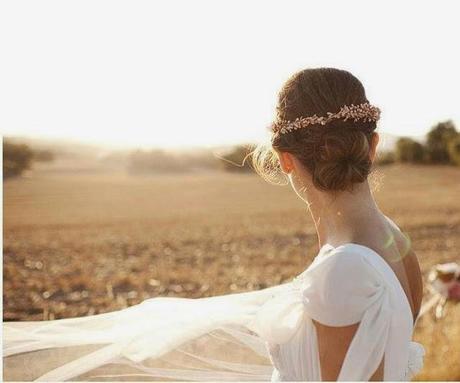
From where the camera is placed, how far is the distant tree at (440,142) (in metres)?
21.4

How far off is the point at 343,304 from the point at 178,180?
22.7 meters

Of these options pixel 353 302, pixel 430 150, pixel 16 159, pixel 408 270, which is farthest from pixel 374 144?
pixel 430 150

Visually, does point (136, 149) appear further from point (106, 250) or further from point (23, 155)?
point (106, 250)

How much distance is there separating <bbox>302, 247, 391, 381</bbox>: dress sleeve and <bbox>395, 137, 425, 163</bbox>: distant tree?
22.6 metres

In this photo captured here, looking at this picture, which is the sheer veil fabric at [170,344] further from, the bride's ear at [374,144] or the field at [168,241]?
the field at [168,241]

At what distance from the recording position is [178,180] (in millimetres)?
23938

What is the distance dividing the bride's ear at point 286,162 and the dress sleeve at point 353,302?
0.96 ft

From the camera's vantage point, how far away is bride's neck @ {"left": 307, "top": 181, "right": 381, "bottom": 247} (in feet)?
4.86

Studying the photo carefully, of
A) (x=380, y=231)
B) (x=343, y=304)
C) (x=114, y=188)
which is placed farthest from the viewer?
(x=114, y=188)

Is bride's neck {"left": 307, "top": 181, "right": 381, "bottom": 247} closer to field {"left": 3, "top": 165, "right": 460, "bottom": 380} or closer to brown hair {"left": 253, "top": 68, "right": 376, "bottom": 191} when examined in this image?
brown hair {"left": 253, "top": 68, "right": 376, "bottom": 191}

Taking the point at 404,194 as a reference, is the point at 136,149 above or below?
above

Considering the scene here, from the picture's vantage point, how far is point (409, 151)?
2411 cm

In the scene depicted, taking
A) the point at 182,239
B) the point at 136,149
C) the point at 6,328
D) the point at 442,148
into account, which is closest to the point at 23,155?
the point at 136,149

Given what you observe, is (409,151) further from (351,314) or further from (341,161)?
(351,314)
